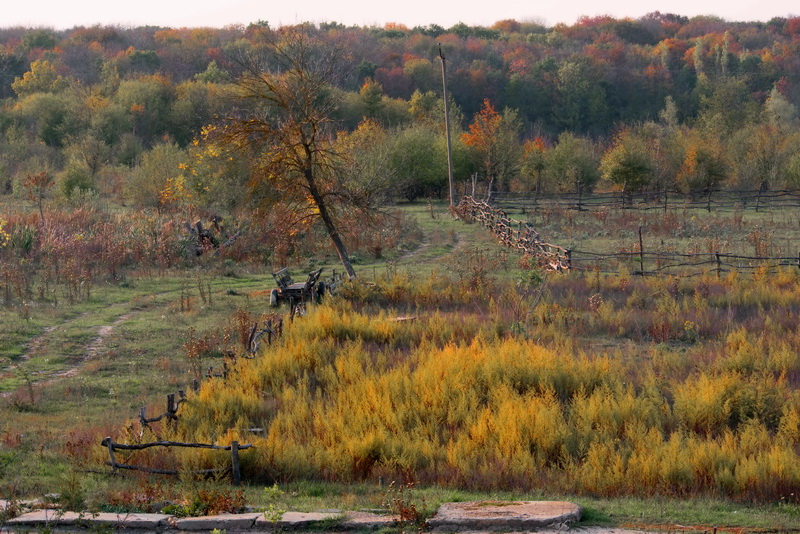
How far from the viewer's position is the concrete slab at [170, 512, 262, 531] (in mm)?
7039

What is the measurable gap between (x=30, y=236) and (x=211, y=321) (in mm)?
8895

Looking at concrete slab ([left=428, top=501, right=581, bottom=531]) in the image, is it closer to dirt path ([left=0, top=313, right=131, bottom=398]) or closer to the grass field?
the grass field

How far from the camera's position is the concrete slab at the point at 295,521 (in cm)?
700

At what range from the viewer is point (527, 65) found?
82.2 m

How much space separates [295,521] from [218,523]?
0.61 metres

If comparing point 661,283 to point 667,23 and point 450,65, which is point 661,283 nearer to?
point 450,65

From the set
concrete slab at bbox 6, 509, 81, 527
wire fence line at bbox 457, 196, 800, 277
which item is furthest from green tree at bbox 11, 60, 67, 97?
concrete slab at bbox 6, 509, 81, 527

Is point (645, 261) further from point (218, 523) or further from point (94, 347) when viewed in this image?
point (218, 523)

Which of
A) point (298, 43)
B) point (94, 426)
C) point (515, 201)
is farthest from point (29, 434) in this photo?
point (515, 201)

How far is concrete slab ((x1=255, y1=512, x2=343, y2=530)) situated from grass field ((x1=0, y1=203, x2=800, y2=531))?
1.36 ft

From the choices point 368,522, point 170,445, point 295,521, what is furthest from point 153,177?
point 368,522

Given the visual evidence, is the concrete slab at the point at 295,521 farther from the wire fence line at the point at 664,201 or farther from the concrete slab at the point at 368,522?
the wire fence line at the point at 664,201

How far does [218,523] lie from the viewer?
278 inches

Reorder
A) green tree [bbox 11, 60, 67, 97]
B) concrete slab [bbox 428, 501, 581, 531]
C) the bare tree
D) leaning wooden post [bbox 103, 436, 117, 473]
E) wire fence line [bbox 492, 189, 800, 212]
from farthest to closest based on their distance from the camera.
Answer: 1. green tree [bbox 11, 60, 67, 97]
2. wire fence line [bbox 492, 189, 800, 212]
3. the bare tree
4. leaning wooden post [bbox 103, 436, 117, 473]
5. concrete slab [bbox 428, 501, 581, 531]
